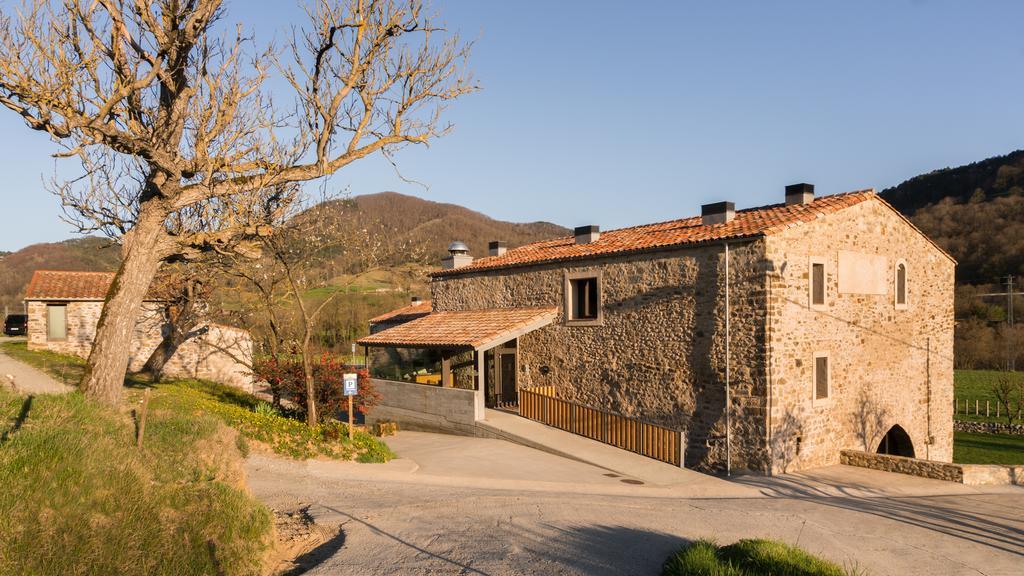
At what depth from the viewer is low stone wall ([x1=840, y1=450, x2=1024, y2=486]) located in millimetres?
13586

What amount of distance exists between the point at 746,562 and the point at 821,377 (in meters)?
10.2

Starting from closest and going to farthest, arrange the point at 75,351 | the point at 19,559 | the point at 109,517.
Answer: the point at 19,559
the point at 109,517
the point at 75,351

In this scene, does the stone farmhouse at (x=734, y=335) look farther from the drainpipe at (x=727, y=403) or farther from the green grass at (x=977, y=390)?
the green grass at (x=977, y=390)

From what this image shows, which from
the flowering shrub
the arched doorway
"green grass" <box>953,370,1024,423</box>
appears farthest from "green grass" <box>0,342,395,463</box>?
"green grass" <box>953,370,1024,423</box>

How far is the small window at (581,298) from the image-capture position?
18453mm

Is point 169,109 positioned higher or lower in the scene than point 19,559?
higher

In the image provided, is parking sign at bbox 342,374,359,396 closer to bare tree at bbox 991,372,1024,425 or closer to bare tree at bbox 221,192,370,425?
bare tree at bbox 221,192,370,425

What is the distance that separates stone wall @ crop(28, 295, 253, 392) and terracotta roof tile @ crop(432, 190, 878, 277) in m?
11.5

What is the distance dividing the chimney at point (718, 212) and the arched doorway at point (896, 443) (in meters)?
7.29

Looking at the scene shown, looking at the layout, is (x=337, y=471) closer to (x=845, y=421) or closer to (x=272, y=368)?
(x=272, y=368)

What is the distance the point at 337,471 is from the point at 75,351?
20.2m

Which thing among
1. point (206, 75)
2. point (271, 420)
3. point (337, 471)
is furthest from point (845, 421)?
point (206, 75)

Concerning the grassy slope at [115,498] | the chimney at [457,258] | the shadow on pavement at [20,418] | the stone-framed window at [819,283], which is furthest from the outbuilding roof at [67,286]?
the stone-framed window at [819,283]

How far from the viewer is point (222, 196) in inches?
484
